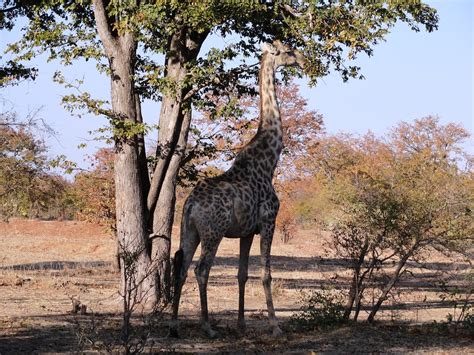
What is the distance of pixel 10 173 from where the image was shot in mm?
22250

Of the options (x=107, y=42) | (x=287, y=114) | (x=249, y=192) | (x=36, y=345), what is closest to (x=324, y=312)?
(x=249, y=192)

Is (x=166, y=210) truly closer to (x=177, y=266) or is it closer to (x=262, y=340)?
(x=177, y=266)

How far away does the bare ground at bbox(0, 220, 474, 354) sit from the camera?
972cm

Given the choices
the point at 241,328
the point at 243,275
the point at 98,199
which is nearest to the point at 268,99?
the point at 243,275

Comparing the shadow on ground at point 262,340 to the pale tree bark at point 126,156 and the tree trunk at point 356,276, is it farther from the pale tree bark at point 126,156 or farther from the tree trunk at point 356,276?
the pale tree bark at point 126,156

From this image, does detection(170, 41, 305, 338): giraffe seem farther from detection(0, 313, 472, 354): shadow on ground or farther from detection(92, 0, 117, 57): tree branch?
detection(92, 0, 117, 57): tree branch

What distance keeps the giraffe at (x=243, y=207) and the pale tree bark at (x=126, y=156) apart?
2.72 m

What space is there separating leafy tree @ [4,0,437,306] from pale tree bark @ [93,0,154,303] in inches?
0.7

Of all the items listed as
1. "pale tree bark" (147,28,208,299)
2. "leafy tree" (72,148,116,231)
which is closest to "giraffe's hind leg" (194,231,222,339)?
"pale tree bark" (147,28,208,299)

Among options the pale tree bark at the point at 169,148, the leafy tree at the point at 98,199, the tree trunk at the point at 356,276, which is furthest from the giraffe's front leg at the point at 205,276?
the leafy tree at the point at 98,199

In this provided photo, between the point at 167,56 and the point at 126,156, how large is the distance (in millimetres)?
2067

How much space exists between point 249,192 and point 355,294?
232cm

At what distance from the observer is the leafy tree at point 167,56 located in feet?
42.2

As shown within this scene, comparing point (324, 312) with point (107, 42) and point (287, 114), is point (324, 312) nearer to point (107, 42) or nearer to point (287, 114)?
point (107, 42)
